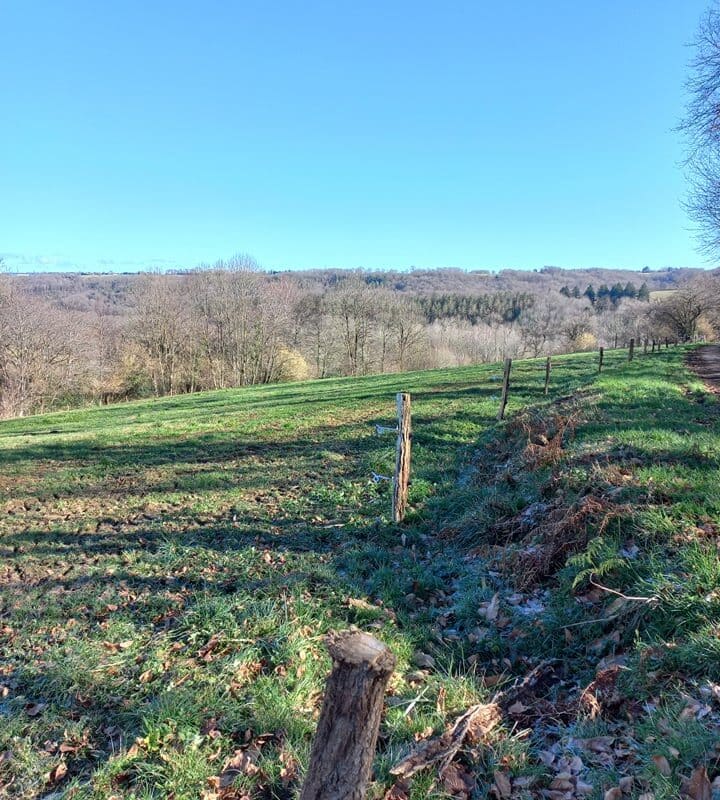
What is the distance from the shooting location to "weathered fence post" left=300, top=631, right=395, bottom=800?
1838mm

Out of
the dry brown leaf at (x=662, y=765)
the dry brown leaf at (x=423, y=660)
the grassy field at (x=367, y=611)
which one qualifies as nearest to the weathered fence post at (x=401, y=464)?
the grassy field at (x=367, y=611)

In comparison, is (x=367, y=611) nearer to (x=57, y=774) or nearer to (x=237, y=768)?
(x=237, y=768)

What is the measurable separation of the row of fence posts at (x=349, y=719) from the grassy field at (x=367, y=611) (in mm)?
1180

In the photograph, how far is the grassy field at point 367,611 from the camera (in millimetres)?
3025

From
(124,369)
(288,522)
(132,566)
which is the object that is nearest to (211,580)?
(132,566)

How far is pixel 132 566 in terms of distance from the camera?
601 centimetres

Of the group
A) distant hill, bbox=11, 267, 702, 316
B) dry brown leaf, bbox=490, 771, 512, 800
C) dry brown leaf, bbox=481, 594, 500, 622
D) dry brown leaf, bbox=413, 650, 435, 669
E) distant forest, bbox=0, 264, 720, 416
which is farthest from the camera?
distant hill, bbox=11, 267, 702, 316

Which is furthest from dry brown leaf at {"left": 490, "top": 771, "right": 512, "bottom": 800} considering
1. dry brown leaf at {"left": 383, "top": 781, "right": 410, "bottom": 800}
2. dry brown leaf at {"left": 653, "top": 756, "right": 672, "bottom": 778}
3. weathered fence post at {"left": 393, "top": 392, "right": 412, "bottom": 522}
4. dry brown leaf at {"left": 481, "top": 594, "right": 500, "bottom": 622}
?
weathered fence post at {"left": 393, "top": 392, "right": 412, "bottom": 522}

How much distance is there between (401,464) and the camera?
712 cm

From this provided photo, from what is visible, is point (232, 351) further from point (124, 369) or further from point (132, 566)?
point (132, 566)

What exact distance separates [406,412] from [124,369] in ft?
134

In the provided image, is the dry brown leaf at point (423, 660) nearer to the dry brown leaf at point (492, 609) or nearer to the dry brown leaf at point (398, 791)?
the dry brown leaf at point (492, 609)

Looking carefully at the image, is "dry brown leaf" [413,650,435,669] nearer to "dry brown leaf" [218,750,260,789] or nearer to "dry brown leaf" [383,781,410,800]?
"dry brown leaf" [383,781,410,800]

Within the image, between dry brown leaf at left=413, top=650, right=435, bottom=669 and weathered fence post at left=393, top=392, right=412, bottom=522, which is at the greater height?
weathered fence post at left=393, top=392, right=412, bottom=522
